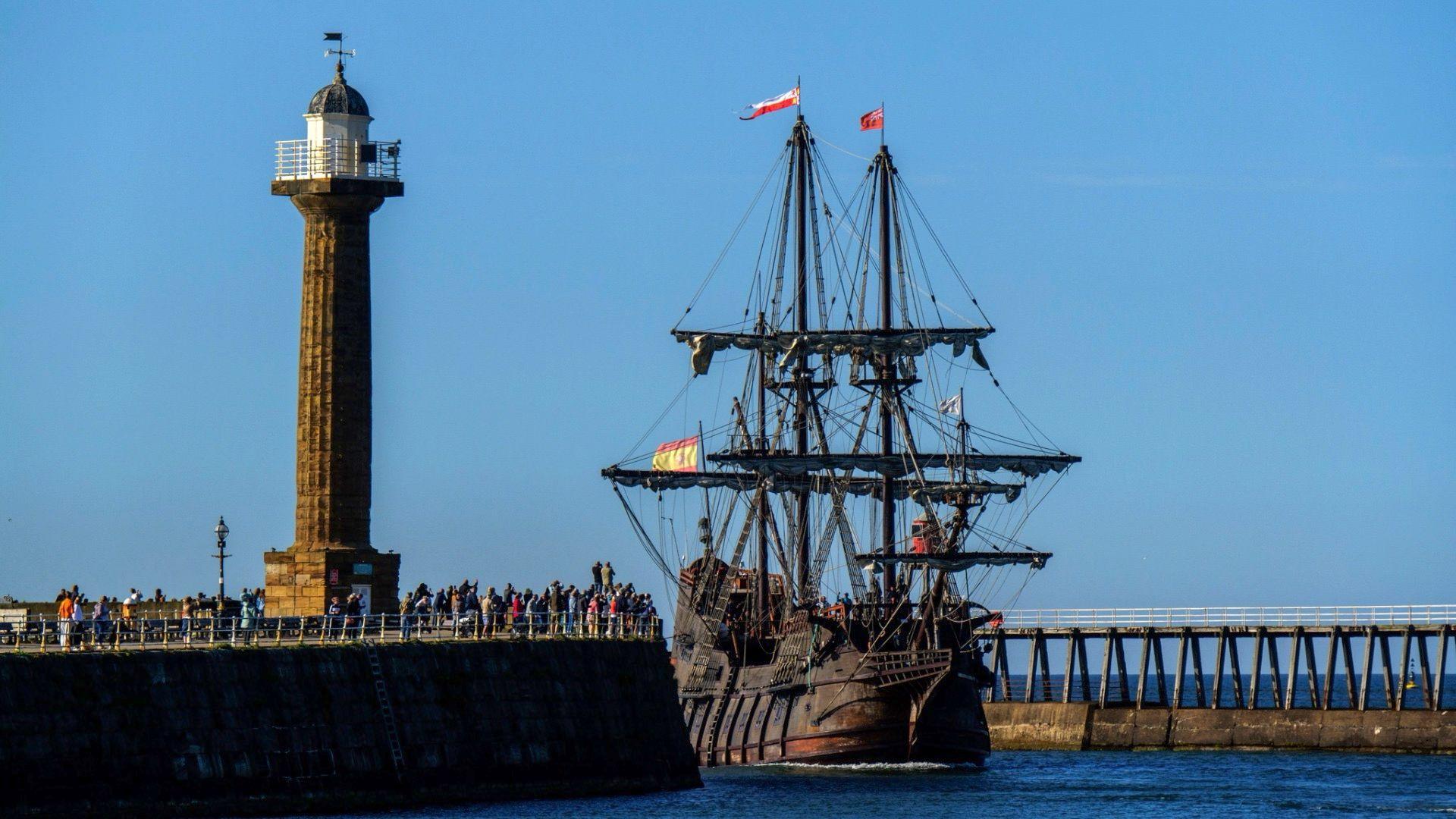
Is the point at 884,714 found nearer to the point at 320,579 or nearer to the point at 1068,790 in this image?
the point at 1068,790

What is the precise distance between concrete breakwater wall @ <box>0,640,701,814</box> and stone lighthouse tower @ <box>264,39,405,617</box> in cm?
892

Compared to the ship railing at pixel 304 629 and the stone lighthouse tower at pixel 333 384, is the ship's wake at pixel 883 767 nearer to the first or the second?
the ship railing at pixel 304 629

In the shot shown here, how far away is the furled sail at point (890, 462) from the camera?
77.4 meters

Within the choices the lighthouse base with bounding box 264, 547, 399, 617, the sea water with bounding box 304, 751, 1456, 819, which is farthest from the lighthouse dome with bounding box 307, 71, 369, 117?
the sea water with bounding box 304, 751, 1456, 819

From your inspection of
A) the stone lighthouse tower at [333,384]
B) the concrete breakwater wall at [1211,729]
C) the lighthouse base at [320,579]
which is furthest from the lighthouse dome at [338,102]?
the concrete breakwater wall at [1211,729]

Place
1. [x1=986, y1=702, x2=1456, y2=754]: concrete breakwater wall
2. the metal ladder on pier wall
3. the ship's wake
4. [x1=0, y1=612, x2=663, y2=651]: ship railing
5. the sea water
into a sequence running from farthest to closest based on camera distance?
[x1=986, y1=702, x2=1456, y2=754]: concrete breakwater wall → the ship's wake → the sea water → the metal ladder on pier wall → [x1=0, y1=612, x2=663, y2=651]: ship railing

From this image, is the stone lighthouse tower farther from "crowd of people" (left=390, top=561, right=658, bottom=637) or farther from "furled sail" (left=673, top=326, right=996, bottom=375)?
"furled sail" (left=673, top=326, right=996, bottom=375)

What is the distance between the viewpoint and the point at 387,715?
50.2 m

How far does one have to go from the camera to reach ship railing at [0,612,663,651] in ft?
152

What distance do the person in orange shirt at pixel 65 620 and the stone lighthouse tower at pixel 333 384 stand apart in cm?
1136

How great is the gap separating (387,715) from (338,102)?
20195 mm

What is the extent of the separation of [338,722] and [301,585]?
46.7 ft

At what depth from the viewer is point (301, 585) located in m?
62.9

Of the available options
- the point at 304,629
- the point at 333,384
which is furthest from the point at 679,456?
the point at 304,629
